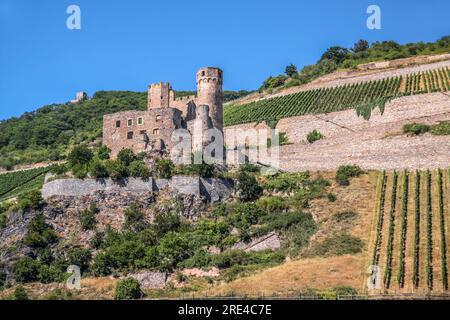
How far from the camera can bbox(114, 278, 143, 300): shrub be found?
33.7m

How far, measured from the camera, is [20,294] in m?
35.1

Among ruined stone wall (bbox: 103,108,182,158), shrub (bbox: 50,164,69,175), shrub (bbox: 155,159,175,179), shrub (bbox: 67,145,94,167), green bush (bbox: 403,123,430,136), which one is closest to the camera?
shrub (bbox: 155,159,175,179)

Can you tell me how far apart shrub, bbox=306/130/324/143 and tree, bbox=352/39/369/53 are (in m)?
26.9

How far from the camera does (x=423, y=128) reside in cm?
4678

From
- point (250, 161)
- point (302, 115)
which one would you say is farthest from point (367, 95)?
point (250, 161)

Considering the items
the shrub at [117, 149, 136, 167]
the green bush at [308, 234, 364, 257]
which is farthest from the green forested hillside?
the green bush at [308, 234, 364, 257]

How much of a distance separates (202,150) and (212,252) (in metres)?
8.51

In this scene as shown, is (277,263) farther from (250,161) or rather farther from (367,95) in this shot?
(367,95)

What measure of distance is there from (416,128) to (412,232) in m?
11.2

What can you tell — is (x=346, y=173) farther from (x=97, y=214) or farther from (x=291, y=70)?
Result: (x=291, y=70)

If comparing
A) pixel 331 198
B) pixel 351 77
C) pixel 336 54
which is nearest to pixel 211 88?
pixel 331 198

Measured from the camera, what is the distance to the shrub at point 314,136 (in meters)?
51.8

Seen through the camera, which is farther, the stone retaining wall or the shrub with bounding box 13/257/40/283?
the stone retaining wall

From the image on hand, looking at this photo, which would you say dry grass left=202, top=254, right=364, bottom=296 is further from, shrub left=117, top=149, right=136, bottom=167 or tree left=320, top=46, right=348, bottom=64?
tree left=320, top=46, right=348, bottom=64
